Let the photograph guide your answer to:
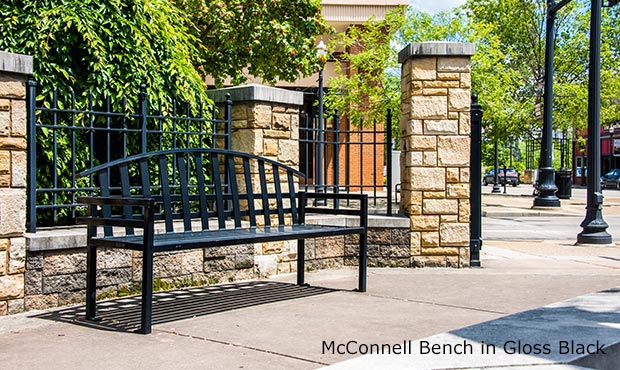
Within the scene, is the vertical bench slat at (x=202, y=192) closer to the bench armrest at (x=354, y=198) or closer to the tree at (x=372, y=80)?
the bench armrest at (x=354, y=198)

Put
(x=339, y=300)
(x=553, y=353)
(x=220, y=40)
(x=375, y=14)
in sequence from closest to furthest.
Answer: (x=553, y=353)
(x=339, y=300)
(x=220, y=40)
(x=375, y=14)

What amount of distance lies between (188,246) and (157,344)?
810 millimetres

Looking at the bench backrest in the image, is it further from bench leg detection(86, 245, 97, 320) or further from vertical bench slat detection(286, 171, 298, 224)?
bench leg detection(86, 245, 97, 320)

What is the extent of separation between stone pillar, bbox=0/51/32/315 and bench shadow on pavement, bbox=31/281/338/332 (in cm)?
31

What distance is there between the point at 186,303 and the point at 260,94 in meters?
2.48

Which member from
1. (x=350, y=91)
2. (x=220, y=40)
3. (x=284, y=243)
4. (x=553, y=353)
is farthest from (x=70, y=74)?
(x=350, y=91)

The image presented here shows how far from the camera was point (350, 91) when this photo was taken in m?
24.3

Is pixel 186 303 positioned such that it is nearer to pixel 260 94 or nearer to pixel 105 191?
pixel 105 191

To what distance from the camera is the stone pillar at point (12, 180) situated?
223 inches

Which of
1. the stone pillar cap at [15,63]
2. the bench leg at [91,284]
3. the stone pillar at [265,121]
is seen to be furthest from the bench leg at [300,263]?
the stone pillar cap at [15,63]

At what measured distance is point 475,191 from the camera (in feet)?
29.0

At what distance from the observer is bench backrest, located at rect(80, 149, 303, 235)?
19.0ft

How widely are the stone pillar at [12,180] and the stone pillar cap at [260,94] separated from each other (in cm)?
246

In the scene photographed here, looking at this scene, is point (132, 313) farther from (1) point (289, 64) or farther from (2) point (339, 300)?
(1) point (289, 64)
